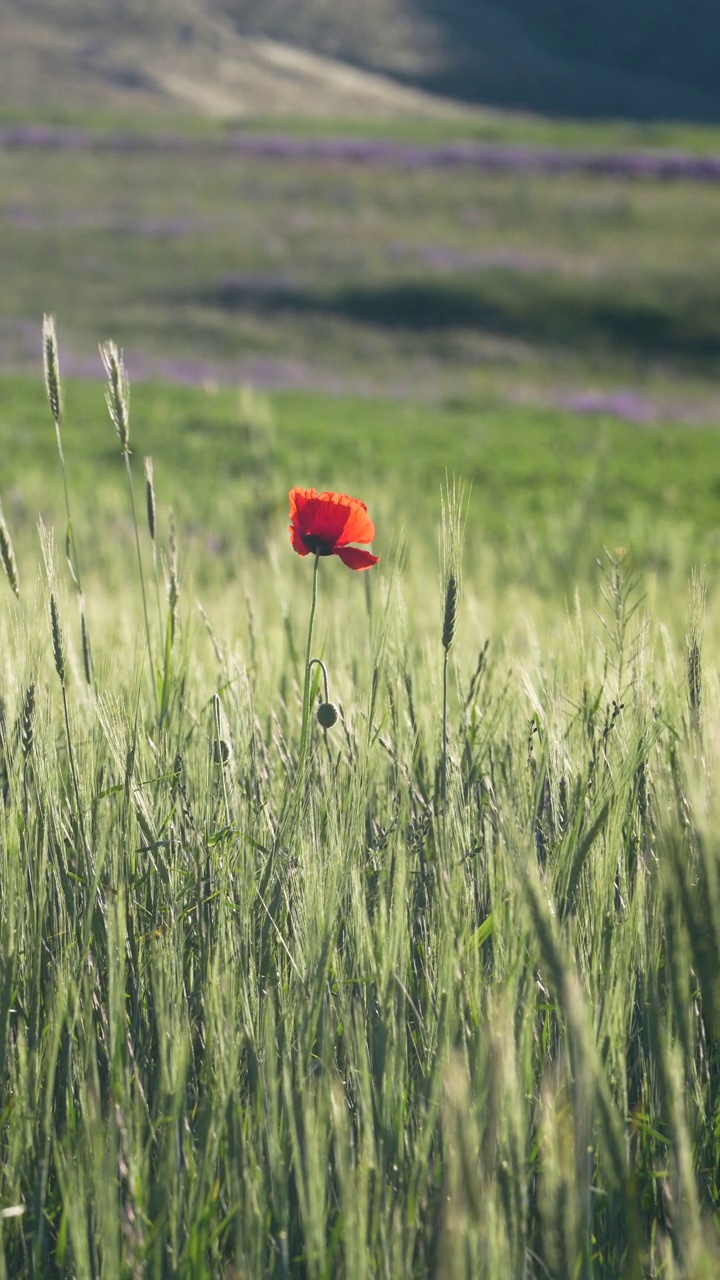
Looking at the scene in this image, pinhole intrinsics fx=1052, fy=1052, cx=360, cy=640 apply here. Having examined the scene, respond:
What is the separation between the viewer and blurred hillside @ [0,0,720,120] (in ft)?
115

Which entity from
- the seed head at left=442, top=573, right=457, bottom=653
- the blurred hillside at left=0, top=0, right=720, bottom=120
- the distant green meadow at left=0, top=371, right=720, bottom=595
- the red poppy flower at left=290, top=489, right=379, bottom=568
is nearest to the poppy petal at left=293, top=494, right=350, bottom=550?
the red poppy flower at left=290, top=489, right=379, bottom=568

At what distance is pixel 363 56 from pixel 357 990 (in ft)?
169

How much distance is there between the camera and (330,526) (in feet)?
3.99

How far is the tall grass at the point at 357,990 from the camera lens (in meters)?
0.72

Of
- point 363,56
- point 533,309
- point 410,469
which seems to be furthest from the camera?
point 363,56

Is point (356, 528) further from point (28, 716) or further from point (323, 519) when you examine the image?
point (28, 716)

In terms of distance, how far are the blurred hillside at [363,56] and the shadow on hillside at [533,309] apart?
20867mm

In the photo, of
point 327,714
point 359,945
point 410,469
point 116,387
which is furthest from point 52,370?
point 410,469

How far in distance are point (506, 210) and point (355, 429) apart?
13.2 m

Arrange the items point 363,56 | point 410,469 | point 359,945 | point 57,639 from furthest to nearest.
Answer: point 363,56, point 410,469, point 57,639, point 359,945

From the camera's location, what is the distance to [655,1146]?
0.90 m

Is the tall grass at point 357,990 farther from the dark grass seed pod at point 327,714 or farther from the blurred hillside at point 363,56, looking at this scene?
the blurred hillside at point 363,56

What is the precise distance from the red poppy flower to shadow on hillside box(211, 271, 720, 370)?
14.5 m

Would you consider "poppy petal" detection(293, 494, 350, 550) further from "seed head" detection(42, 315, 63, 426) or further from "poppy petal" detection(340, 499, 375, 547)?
"seed head" detection(42, 315, 63, 426)
